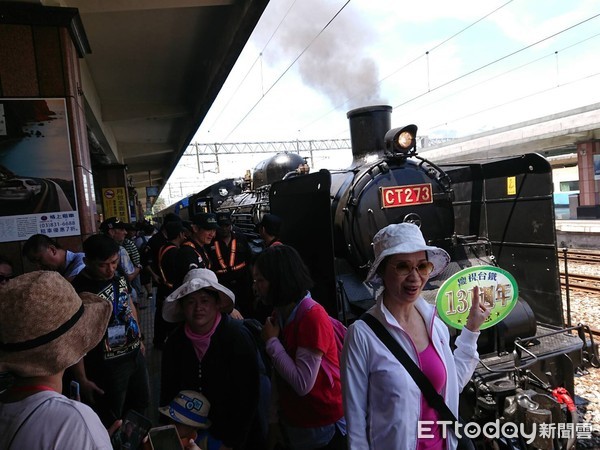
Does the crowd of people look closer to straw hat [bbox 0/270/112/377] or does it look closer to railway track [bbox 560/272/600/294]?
straw hat [bbox 0/270/112/377]

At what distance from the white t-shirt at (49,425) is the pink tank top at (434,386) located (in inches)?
42.0

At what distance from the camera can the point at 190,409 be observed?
181 centimetres

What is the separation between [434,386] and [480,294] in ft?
3.46

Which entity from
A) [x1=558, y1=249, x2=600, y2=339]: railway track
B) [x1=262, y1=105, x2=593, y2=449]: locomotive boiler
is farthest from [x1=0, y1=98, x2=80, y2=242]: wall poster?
[x1=558, y1=249, x2=600, y2=339]: railway track

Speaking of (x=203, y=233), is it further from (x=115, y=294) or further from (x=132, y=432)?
(x=132, y=432)

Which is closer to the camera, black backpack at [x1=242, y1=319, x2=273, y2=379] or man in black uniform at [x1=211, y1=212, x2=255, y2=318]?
black backpack at [x1=242, y1=319, x2=273, y2=379]

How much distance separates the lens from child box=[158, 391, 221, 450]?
1788 millimetres

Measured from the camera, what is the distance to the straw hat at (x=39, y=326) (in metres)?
1.13

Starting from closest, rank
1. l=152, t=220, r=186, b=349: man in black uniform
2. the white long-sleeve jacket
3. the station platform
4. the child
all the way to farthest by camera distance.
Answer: the white long-sleeve jacket, the child, l=152, t=220, r=186, b=349: man in black uniform, the station platform

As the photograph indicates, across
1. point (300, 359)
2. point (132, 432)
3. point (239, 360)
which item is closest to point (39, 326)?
point (132, 432)

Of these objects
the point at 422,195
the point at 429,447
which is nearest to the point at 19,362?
the point at 429,447

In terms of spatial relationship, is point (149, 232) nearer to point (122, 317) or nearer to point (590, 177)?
point (122, 317)

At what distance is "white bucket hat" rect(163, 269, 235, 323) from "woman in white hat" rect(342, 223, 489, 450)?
713mm

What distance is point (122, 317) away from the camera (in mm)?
2717
